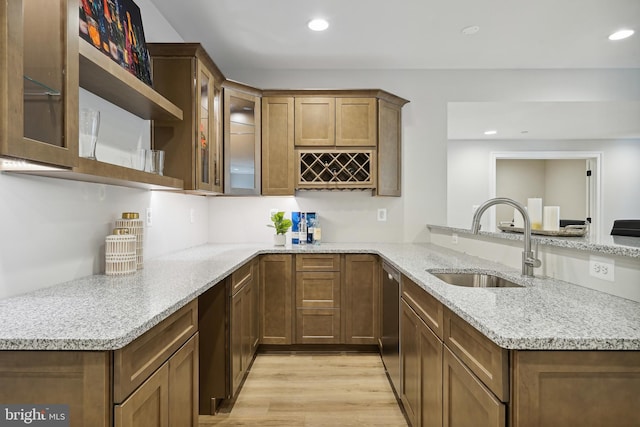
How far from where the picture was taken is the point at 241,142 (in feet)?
10.4

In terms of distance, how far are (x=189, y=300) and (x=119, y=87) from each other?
1040 millimetres

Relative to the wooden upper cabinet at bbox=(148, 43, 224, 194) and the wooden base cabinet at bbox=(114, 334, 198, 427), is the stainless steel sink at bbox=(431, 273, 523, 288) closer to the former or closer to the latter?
the wooden base cabinet at bbox=(114, 334, 198, 427)

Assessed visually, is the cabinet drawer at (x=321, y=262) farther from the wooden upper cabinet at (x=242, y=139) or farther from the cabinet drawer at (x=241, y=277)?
the wooden upper cabinet at (x=242, y=139)

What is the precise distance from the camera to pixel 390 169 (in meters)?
3.42

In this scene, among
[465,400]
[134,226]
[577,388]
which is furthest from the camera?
[134,226]

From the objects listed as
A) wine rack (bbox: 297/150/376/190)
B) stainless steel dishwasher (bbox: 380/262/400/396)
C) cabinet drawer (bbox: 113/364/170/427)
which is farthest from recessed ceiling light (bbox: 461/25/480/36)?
cabinet drawer (bbox: 113/364/170/427)

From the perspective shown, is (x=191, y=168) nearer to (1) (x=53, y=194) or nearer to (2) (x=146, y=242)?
(2) (x=146, y=242)

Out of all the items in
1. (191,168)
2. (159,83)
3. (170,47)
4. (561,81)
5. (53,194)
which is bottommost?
(53,194)

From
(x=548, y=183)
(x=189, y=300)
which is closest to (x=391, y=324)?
(x=189, y=300)

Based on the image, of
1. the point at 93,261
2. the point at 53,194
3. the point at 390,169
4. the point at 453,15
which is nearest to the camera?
the point at 53,194

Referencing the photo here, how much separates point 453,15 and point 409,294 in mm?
2073

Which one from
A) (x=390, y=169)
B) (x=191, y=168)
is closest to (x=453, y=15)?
(x=390, y=169)

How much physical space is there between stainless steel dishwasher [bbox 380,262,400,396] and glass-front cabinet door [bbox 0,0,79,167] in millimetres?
1885

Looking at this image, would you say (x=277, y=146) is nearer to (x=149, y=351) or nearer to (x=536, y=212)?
(x=536, y=212)
